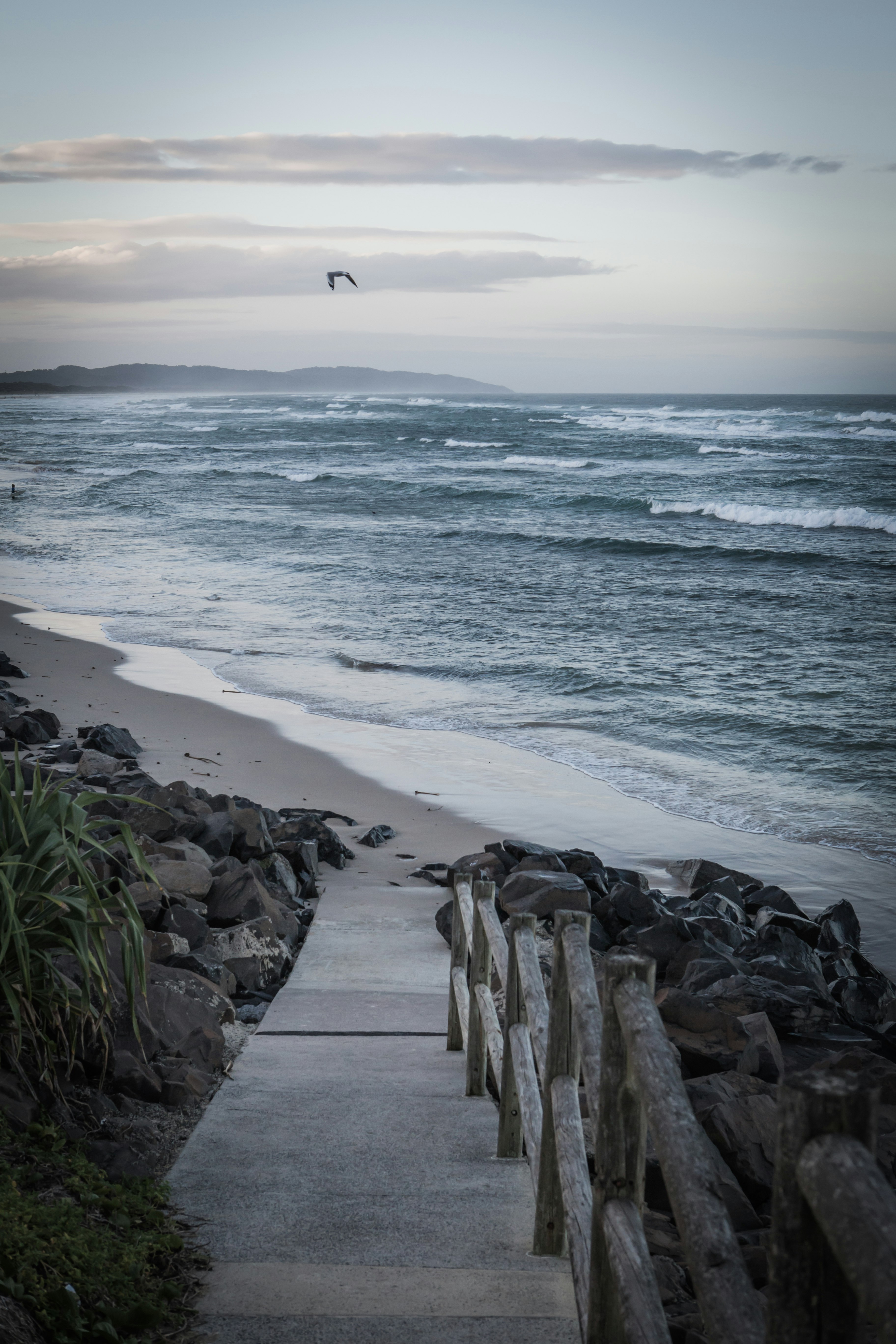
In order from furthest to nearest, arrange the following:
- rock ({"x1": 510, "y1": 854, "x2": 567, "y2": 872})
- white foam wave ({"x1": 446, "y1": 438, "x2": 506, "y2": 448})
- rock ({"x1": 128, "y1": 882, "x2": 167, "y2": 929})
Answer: white foam wave ({"x1": 446, "y1": 438, "x2": 506, "y2": 448}) < rock ({"x1": 510, "y1": 854, "x2": 567, "y2": 872}) < rock ({"x1": 128, "y1": 882, "x2": 167, "y2": 929})

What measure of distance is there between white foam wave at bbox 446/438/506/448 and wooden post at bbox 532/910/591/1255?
62.2 m

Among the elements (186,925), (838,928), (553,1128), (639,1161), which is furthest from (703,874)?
(639,1161)

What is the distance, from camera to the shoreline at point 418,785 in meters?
8.12

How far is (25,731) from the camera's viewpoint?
933 centimetres

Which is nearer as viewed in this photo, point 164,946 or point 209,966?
point 164,946

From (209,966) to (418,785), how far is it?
4.97 m

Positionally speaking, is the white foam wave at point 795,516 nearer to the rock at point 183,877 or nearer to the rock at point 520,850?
the rock at point 520,850

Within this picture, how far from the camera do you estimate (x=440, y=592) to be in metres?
21.2

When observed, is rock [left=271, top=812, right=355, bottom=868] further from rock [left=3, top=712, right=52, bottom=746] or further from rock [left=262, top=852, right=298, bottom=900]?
rock [left=3, top=712, right=52, bottom=746]

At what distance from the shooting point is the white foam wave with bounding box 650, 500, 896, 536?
109 feet

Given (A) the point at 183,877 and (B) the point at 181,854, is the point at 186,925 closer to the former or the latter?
(A) the point at 183,877

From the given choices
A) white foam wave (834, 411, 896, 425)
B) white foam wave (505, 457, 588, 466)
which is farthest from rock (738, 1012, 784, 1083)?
white foam wave (834, 411, 896, 425)

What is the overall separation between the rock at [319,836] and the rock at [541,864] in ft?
4.48

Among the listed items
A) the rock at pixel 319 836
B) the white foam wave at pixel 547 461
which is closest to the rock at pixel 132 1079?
the rock at pixel 319 836
